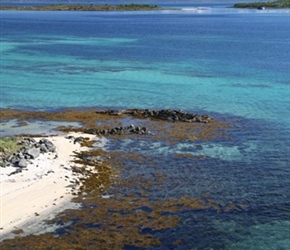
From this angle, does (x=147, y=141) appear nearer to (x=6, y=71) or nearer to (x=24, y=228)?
(x=24, y=228)

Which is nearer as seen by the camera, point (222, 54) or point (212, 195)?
point (212, 195)

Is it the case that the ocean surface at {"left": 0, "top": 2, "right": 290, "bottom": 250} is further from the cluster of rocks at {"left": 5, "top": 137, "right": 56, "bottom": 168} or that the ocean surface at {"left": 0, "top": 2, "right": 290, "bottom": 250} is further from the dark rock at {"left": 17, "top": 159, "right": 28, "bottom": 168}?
the dark rock at {"left": 17, "top": 159, "right": 28, "bottom": 168}

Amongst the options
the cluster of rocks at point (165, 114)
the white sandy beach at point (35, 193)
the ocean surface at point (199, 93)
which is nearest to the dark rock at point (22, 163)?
the white sandy beach at point (35, 193)

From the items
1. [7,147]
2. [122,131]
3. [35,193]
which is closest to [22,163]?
[7,147]

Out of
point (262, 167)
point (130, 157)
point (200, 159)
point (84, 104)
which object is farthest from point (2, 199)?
point (84, 104)

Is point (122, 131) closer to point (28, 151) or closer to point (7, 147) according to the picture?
point (28, 151)

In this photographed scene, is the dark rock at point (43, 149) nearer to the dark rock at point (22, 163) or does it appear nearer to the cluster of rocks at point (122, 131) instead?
the dark rock at point (22, 163)

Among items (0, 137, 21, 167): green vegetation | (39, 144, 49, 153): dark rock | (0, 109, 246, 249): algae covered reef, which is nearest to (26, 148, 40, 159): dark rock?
(39, 144, 49, 153): dark rock
